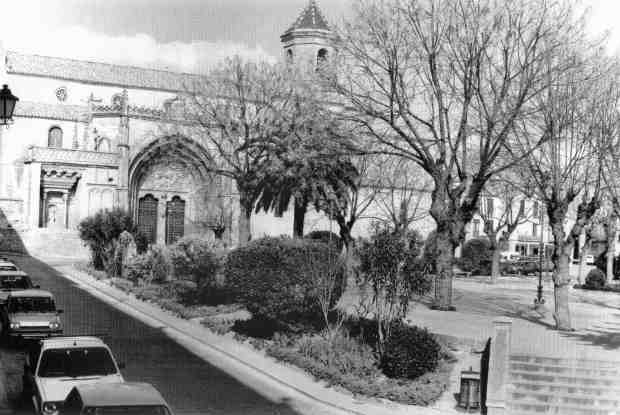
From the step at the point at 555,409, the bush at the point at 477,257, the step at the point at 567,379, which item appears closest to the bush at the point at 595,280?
the bush at the point at 477,257

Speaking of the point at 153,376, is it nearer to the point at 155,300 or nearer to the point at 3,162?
the point at 155,300

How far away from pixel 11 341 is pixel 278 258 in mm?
7195

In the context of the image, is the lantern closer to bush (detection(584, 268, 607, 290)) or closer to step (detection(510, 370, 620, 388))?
step (detection(510, 370, 620, 388))

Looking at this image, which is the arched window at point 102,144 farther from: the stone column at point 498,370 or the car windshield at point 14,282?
the stone column at point 498,370

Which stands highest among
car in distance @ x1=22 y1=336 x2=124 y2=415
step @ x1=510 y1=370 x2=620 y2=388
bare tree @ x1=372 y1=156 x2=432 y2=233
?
bare tree @ x1=372 y1=156 x2=432 y2=233

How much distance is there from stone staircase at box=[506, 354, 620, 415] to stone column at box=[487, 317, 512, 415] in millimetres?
453

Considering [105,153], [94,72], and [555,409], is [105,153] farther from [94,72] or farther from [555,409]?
[555,409]

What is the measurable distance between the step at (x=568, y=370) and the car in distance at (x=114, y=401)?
381 inches

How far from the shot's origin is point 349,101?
28.7 meters

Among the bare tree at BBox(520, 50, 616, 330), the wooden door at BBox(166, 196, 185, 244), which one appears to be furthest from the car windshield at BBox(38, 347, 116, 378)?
the wooden door at BBox(166, 196, 185, 244)

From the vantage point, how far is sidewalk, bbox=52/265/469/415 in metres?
15.1

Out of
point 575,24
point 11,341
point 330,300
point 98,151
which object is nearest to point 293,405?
point 330,300

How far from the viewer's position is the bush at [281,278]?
20250mm

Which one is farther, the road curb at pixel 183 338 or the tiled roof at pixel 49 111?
the tiled roof at pixel 49 111
